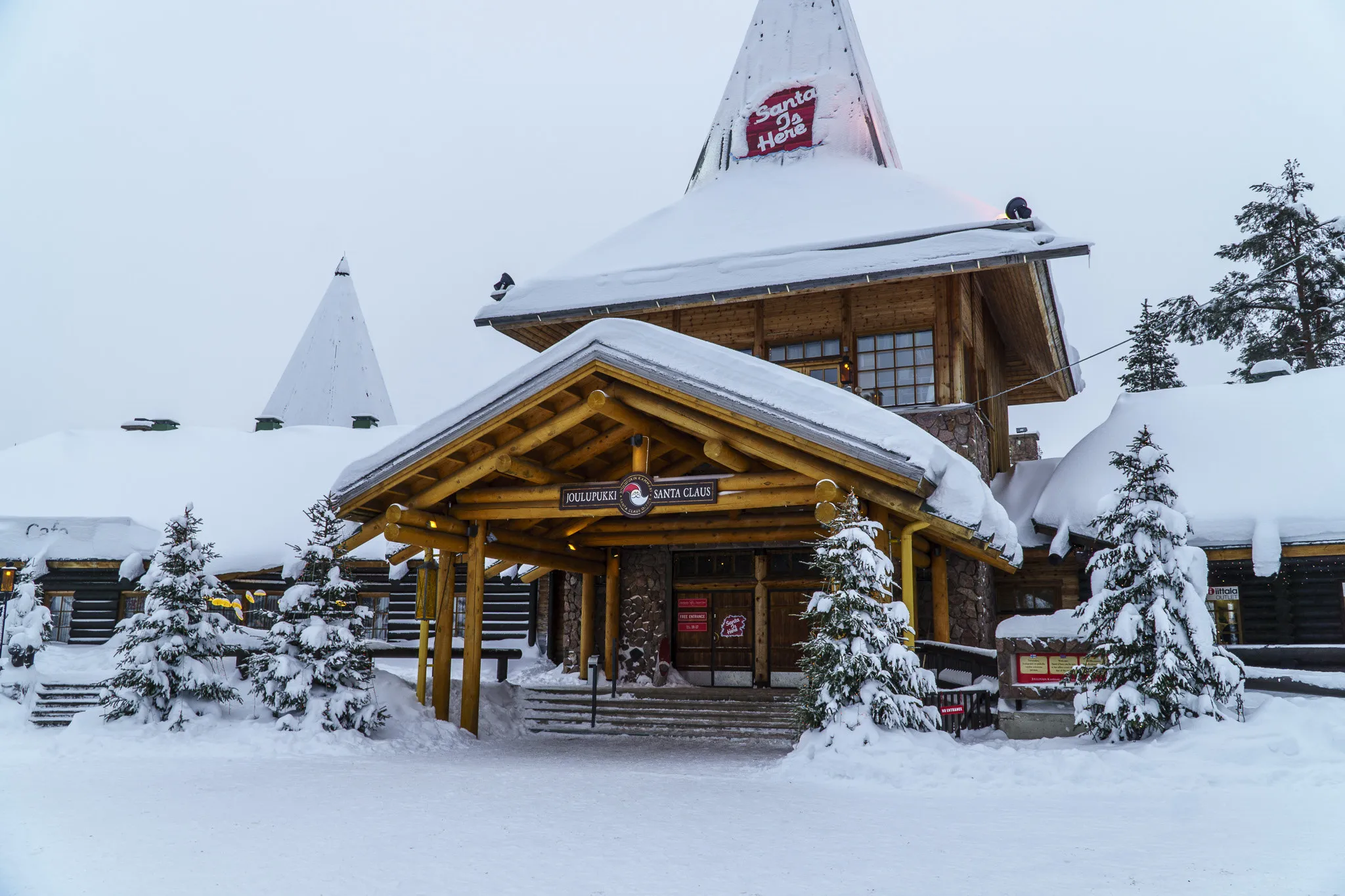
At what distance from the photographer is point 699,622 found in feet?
56.3

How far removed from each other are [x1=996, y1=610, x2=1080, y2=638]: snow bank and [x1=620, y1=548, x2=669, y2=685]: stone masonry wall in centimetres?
768

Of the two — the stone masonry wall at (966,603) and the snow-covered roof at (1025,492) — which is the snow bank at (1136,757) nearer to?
the stone masonry wall at (966,603)

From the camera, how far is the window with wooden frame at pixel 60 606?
22.5 metres

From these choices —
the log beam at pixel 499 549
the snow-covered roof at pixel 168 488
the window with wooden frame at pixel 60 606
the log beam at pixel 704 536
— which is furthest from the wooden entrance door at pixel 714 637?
the window with wooden frame at pixel 60 606

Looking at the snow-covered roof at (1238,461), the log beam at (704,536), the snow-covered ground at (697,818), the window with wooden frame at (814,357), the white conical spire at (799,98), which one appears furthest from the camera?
the white conical spire at (799,98)

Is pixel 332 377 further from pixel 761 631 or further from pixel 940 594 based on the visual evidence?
pixel 940 594

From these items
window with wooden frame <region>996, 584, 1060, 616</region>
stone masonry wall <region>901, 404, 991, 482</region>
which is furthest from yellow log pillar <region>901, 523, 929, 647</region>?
window with wooden frame <region>996, 584, 1060, 616</region>

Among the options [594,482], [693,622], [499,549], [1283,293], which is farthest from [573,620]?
[1283,293]

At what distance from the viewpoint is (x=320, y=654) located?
11633mm

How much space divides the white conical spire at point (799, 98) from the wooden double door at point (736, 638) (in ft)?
30.1

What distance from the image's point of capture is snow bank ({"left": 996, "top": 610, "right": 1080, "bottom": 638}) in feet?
33.8

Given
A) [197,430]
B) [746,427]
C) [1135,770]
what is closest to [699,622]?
[746,427]

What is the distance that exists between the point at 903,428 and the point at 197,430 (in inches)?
965

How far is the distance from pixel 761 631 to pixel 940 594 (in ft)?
13.6
